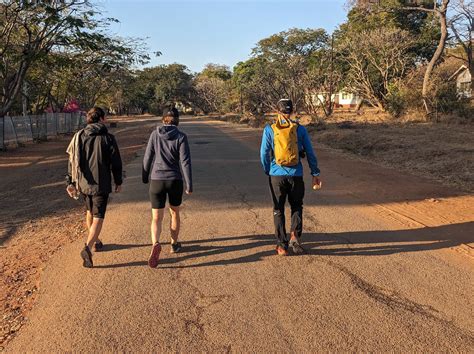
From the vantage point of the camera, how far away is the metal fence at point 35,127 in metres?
19.5

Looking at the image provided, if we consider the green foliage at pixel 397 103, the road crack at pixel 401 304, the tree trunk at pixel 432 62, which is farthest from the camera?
the green foliage at pixel 397 103

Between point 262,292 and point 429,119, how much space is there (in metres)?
22.8

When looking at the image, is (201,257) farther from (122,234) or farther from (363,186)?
(363,186)

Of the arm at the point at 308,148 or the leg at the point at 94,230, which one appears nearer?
the leg at the point at 94,230

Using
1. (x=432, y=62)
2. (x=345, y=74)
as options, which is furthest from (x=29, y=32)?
(x=345, y=74)

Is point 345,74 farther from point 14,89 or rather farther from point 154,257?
point 154,257

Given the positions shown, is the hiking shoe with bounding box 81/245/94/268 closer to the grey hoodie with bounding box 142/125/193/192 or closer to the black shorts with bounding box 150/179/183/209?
the black shorts with bounding box 150/179/183/209

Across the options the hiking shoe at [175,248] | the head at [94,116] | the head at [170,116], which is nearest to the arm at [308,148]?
the head at [170,116]

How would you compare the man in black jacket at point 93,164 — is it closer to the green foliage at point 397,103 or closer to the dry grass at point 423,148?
the dry grass at point 423,148

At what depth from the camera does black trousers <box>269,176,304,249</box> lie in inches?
192

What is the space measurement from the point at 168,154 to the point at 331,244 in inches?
92.6

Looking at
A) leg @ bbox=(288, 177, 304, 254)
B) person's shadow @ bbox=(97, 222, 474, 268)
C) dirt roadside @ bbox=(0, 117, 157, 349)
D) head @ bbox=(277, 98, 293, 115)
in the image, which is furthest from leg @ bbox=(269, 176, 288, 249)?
dirt roadside @ bbox=(0, 117, 157, 349)

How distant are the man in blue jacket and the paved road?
25cm

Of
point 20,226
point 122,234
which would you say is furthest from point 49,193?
point 122,234
